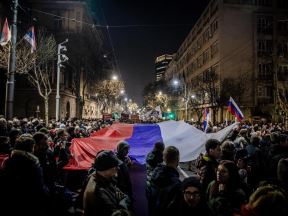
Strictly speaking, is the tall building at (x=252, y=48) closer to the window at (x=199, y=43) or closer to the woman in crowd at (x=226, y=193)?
the window at (x=199, y=43)

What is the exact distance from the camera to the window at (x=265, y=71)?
4872 centimetres

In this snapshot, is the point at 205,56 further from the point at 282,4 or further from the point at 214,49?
the point at 282,4

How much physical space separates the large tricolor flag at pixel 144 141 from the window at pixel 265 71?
4339 centimetres

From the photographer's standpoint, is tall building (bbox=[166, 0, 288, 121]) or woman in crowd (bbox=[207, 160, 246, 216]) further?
tall building (bbox=[166, 0, 288, 121])

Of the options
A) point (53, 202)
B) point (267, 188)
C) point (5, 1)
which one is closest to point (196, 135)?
point (53, 202)

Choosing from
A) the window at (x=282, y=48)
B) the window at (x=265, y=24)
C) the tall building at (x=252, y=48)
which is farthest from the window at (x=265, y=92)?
the window at (x=265, y=24)

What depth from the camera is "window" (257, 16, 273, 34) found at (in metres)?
50.6

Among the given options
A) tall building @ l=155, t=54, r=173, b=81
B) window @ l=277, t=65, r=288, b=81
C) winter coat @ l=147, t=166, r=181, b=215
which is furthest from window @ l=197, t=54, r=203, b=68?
tall building @ l=155, t=54, r=173, b=81

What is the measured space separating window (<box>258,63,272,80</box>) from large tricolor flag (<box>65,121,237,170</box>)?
142ft

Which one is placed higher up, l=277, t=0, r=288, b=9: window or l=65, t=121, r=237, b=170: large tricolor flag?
l=277, t=0, r=288, b=9: window

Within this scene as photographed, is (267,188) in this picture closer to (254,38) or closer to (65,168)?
(65,168)

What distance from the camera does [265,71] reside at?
49094 millimetres

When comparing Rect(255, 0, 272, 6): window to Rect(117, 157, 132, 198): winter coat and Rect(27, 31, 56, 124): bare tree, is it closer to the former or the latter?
Rect(27, 31, 56, 124): bare tree

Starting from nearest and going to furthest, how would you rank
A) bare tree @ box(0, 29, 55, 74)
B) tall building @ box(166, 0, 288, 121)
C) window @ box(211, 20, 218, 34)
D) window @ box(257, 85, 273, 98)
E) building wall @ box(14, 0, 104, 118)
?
bare tree @ box(0, 29, 55, 74) → building wall @ box(14, 0, 104, 118) → tall building @ box(166, 0, 288, 121) → window @ box(257, 85, 273, 98) → window @ box(211, 20, 218, 34)
